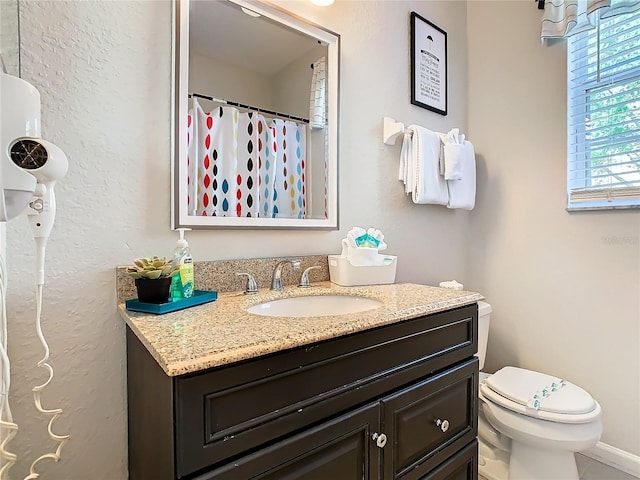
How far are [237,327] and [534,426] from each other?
119 cm

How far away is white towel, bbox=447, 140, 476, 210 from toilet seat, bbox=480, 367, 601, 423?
0.83m

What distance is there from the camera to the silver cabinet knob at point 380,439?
830mm

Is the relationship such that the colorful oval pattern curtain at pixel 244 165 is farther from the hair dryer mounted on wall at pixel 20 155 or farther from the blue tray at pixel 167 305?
the hair dryer mounted on wall at pixel 20 155

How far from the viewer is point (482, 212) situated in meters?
2.04

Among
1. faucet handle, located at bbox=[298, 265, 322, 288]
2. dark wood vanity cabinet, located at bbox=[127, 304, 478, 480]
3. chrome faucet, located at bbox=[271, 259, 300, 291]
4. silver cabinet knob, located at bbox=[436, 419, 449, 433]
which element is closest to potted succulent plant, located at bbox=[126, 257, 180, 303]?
dark wood vanity cabinet, located at bbox=[127, 304, 478, 480]

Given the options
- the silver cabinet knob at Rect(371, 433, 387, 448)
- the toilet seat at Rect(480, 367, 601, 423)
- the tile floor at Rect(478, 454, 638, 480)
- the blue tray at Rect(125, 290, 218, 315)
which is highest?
the blue tray at Rect(125, 290, 218, 315)

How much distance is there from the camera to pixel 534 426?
127 centimetres

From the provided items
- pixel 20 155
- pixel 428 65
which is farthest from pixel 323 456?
pixel 428 65

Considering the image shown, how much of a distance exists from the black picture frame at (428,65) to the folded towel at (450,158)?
0.80 feet

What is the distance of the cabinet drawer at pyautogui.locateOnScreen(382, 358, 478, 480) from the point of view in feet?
2.89

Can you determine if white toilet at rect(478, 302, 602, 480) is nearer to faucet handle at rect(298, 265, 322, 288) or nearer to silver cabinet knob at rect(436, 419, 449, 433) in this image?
silver cabinet knob at rect(436, 419, 449, 433)

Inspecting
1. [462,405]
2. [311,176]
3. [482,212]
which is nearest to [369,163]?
[311,176]

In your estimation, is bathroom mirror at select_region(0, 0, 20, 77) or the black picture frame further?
the black picture frame

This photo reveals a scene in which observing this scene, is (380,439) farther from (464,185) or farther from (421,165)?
(464,185)
